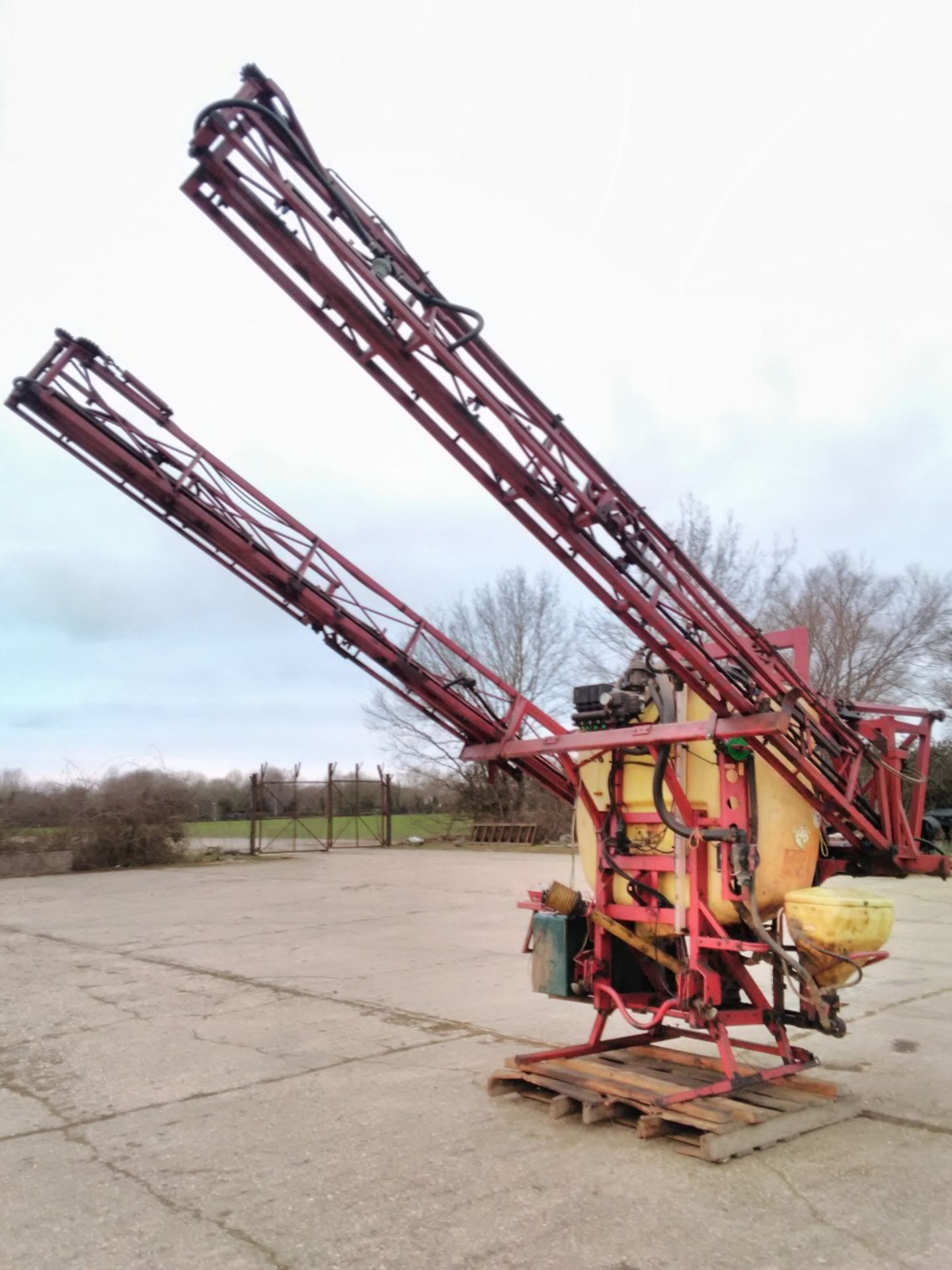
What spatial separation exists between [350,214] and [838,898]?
401cm

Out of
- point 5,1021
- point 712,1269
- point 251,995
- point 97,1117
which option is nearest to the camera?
point 712,1269

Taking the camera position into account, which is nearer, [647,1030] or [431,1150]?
[431,1150]

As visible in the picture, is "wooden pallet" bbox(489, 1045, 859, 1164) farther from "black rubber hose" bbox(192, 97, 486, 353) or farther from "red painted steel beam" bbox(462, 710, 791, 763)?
"black rubber hose" bbox(192, 97, 486, 353)

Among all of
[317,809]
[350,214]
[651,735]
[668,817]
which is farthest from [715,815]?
[317,809]

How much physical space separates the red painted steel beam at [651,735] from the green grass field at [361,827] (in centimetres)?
2576

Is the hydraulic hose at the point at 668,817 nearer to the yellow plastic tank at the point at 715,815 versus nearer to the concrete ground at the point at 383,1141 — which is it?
the yellow plastic tank at the point at 715,815

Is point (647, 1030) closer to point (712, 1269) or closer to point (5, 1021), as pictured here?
point (712, 1269)

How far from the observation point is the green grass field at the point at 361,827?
3334 cm

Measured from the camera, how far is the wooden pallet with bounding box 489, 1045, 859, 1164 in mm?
4746

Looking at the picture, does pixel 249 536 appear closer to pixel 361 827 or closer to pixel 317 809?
pixel 317 809

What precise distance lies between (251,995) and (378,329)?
673 cm

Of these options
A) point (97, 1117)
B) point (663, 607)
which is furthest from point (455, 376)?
point (97, 1117)

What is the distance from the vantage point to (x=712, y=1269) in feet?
11.6

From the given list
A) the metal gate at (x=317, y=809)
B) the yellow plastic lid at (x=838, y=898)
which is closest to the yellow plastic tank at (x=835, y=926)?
the yellow plastic lid at (x=838, y=898)
